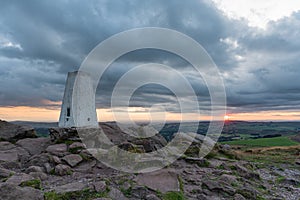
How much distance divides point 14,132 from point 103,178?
37.5 feet

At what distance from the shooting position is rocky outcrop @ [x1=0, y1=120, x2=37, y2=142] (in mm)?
19219

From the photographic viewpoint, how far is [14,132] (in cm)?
1973

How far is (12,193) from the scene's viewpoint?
30.8ft

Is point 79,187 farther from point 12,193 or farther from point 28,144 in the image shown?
point 28,144

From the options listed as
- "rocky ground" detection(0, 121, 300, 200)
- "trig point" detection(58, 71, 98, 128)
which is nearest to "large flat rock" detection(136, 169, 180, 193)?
"rocky ground" detection(0, 121, 300, 200)

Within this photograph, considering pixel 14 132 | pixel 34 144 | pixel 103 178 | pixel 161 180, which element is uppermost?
pixel 14 132

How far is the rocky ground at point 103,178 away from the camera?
1076 cm

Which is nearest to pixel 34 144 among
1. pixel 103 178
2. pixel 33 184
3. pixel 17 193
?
pixel 33 184

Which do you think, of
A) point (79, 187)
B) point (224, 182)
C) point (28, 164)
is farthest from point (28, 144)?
point (224, 182)

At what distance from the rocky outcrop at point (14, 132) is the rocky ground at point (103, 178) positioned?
0.24 feet

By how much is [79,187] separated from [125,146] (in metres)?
5.26

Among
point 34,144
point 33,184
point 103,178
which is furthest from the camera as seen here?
point 34,144

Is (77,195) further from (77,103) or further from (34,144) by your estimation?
(77,103)

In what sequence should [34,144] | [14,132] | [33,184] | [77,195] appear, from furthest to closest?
[14,132], [34,144], [33,184], [77,195]
